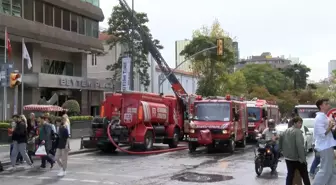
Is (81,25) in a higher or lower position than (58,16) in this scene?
lower

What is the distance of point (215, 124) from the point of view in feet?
66.8

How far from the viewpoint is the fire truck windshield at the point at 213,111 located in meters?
21.0

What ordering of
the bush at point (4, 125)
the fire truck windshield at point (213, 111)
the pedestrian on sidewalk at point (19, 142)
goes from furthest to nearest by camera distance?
the bush at point (4, 125)
the fire truck windshield at point (213, 111)
the pedestrian on sidewalk at point (19, 142)

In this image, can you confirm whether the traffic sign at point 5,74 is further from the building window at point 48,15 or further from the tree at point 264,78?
the tree at point 264,78

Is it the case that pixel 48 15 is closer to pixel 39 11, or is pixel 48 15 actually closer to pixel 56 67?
pixel 39 11

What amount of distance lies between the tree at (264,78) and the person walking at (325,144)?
74.3 meters

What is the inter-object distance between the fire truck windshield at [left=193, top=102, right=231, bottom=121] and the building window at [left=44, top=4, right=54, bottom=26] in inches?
807

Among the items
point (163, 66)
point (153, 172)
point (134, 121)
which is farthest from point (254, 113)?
point (153, 172)

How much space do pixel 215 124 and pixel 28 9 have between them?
69.0 ft

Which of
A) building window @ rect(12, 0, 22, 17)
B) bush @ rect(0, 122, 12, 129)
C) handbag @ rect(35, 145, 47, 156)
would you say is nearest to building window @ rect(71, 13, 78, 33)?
building window @ rect(12, 0, 22, 17)

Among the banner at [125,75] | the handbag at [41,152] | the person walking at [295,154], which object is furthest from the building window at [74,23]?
the person walking at [295,154]

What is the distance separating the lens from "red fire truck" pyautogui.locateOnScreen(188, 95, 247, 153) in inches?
790

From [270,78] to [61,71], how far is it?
58389mm

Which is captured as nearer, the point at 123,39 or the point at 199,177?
the point at 199,177
